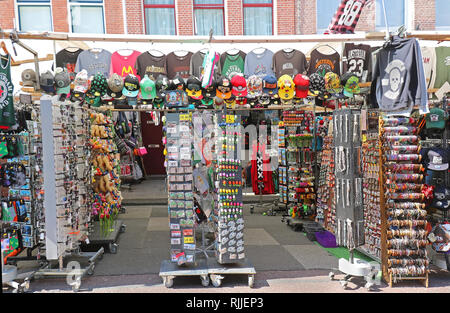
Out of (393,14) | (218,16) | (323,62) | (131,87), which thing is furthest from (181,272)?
(393,14)

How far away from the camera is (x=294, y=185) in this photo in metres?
7.98

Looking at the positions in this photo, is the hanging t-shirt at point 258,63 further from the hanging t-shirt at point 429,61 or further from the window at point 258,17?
the window at point 258,17

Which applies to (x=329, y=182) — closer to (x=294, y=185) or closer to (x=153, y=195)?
(x=294, y=185)

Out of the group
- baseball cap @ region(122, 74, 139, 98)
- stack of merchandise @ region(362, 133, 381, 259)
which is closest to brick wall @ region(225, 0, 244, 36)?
baseball cap @ region(122, 74, 139, 98)

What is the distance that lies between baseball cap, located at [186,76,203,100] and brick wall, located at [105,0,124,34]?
7.41 meters

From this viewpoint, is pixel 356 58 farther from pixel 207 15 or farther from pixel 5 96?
pixel 5 96

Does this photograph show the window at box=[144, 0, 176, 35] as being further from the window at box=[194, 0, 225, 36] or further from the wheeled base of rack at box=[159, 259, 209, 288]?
the wheeled base of rack at box=[159, 259, 209, 288]

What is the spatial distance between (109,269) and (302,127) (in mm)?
4673

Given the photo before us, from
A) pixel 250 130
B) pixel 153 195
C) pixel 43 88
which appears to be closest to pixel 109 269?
pixel 43 88

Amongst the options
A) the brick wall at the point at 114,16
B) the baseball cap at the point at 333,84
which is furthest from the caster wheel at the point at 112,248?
the brick wall at the point at 114,16

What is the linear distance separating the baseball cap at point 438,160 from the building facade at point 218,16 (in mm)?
7575

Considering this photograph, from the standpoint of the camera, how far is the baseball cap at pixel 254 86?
532cm

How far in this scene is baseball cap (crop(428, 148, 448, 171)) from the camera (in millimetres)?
5246

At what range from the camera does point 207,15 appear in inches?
466
